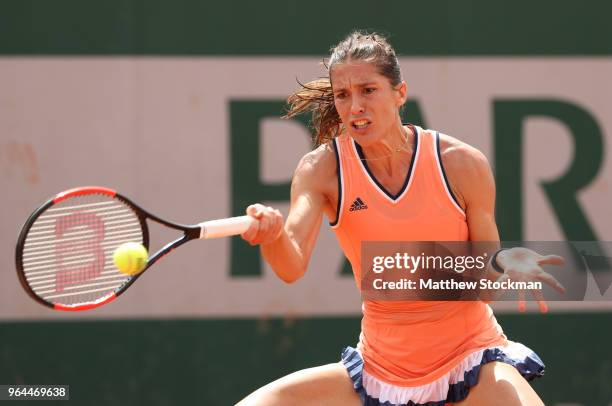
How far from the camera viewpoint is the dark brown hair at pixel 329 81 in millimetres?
3029

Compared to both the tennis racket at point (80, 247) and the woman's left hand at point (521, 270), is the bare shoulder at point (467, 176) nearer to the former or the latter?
the woman's left hand at point (521, 270)

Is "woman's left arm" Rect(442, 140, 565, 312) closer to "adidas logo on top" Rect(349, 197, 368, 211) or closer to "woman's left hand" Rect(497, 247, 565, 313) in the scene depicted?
"woman's left hand" Rect(497, 247, 565, 313)

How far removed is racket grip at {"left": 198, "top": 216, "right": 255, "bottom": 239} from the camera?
2635mm

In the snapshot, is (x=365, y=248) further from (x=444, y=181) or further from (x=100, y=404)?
(x=100, y=404)

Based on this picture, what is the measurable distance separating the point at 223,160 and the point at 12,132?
0.94 meters

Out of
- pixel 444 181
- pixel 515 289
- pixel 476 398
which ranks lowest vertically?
pixel 476 398

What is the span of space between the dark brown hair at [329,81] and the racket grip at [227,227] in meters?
0.64

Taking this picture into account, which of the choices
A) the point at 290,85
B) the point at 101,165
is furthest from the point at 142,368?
the point at 290,85

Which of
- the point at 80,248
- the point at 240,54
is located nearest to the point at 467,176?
the point at 80,248

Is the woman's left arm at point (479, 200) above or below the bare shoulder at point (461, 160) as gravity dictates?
below

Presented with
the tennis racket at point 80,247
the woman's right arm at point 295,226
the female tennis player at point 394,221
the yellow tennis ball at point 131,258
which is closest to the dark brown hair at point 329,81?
the female tennis player at point 394,221

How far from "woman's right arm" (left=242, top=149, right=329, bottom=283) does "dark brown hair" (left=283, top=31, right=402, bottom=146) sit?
0.85 feet

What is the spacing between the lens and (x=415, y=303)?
9.98 ft
